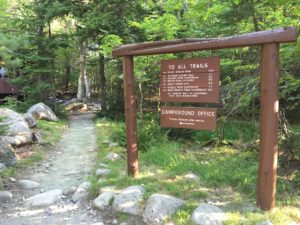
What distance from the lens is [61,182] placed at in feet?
20.6

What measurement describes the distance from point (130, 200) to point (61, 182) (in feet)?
6.84

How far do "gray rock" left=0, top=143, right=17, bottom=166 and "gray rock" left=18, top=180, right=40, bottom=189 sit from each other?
2.63ft

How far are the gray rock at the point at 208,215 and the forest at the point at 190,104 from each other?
0.14 metres

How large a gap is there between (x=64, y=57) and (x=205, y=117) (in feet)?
73.2

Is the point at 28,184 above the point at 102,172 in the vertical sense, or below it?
below

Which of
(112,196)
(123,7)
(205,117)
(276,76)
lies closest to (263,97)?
(276,76)

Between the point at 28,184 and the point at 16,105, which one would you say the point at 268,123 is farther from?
the point at 16,105

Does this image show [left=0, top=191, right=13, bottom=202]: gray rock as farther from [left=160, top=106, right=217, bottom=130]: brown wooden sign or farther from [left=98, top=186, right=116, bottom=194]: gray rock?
[left=160, top=106, right=217, bottom=130]: brown wooden sign

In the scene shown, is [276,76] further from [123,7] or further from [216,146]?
[123,7]

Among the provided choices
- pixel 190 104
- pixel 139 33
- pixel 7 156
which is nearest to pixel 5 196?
pixel 7 156

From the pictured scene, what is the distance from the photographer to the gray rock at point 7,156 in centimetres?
671

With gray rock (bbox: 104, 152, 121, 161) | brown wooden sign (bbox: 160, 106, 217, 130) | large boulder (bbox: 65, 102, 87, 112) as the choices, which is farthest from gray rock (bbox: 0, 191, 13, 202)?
large boulder (bbox: 65, 102, 87, 112)

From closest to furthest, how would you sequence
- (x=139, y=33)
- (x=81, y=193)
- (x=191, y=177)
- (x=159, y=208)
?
(x=159, y=208)
(x=81, y=193)
(x=191, y=177)
(x=139, y=33)

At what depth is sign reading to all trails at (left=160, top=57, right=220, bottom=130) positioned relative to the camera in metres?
4.74
